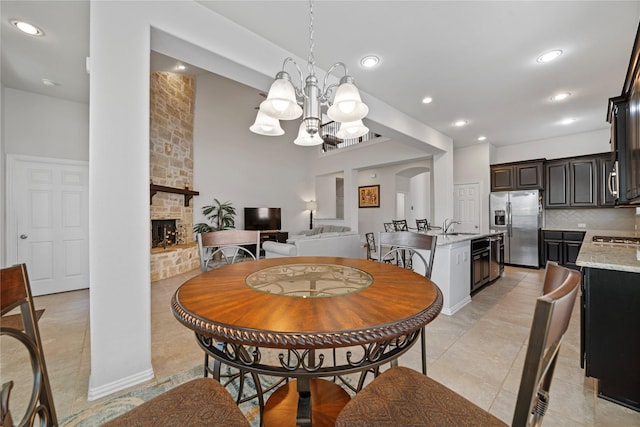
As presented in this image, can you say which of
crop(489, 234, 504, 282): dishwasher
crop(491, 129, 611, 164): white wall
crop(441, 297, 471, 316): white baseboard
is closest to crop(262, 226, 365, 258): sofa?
crop(441, 297, 471, 316): white baseboard

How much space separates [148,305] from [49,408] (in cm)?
101

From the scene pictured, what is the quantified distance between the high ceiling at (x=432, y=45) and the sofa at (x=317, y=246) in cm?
249

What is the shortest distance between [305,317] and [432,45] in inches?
108

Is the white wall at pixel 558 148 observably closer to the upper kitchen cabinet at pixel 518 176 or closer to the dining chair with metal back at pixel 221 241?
the upper kitchen cabinet at pixel 518 176

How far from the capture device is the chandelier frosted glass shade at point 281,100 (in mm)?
1391

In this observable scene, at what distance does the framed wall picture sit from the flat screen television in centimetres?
288

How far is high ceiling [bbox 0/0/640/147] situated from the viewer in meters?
2.02

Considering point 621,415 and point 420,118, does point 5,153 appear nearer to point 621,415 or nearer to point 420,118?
point 420,118

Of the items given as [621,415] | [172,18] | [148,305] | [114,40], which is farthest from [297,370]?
[172,18]

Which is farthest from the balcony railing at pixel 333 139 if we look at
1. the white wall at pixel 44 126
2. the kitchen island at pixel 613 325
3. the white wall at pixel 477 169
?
the kitchen island at pixel 613 325

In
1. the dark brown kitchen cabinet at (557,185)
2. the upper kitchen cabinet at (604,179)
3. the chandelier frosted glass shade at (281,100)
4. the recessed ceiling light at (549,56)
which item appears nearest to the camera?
the chandelier frosted glass shade at (281,100)

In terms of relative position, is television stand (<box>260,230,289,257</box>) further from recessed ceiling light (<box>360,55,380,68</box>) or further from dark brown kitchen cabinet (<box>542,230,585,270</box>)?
dark brown kitchen cabinet (<box>542,230,585,270</box>)

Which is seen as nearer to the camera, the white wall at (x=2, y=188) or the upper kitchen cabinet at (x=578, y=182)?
the white wall at (x=2, y=188)

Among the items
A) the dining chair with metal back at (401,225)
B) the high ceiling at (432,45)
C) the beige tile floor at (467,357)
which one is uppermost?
the high ceiling at (432,45)
